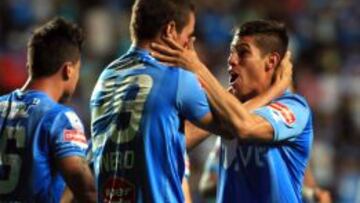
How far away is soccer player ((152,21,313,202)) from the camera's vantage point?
625 centimetres

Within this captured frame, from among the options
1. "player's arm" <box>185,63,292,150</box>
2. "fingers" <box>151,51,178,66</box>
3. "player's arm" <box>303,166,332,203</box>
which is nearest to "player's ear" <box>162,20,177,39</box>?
"fingers" <box>151,51,178,66</box>

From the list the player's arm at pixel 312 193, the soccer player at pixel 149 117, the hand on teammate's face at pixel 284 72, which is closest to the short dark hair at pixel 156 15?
the soccer player at pixel 149 117

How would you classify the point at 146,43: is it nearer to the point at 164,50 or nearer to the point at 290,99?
the point at 164,50

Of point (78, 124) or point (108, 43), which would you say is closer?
point (78, 124)

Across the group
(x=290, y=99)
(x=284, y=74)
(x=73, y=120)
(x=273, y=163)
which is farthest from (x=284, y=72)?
(x=73, y=120)

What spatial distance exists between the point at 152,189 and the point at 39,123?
869 millimetres

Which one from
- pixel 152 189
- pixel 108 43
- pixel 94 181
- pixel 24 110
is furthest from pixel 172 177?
pixel 108 43

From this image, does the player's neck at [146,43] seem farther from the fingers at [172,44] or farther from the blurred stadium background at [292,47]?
the blurred stadium background at [292,47]

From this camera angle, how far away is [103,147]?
630 cm

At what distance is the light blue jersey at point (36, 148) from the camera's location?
6.62m

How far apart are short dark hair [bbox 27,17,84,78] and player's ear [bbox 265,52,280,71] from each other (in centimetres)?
109

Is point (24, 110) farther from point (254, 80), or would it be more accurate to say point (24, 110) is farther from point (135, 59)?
point (254, 80)

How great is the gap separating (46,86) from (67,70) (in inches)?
6.0

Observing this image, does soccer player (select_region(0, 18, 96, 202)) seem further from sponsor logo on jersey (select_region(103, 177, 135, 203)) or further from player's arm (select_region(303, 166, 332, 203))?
player's arm (select_region(303, 166, 332, 203))
